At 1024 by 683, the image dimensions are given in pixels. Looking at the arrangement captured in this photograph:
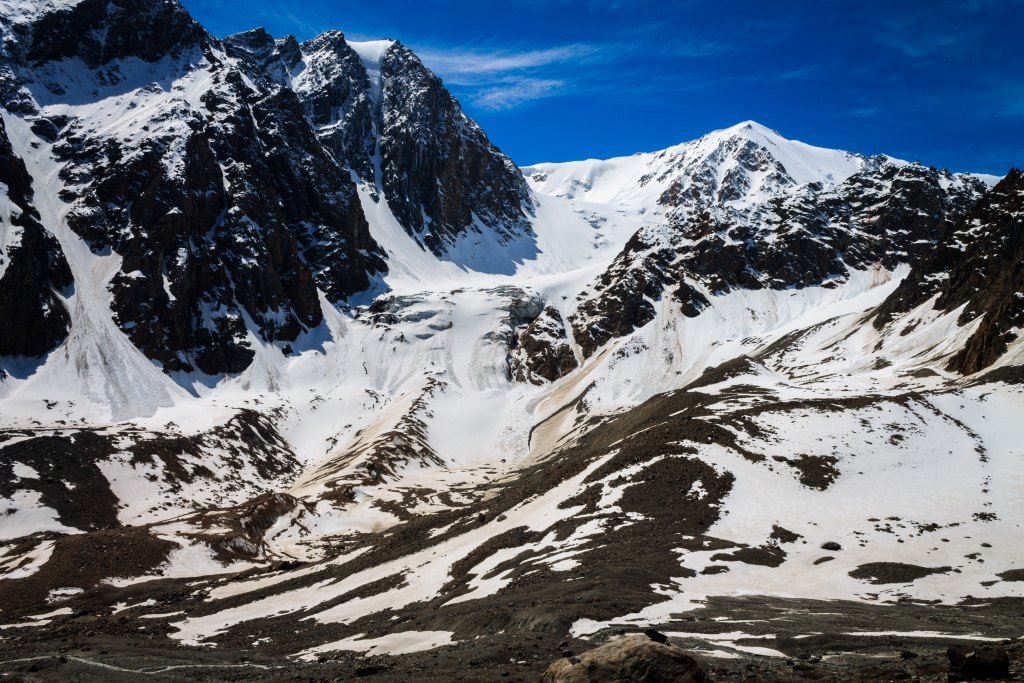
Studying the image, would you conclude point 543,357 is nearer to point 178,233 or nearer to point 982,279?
point 178,233

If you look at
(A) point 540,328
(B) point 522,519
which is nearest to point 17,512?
(B) point 522,519

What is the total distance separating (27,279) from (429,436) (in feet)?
276

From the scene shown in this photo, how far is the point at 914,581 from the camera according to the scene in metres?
33.6

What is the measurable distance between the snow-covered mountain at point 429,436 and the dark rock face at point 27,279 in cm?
58

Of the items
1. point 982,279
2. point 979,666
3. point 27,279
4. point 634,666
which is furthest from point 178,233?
point 979,666

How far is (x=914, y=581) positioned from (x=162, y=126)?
8167 inches

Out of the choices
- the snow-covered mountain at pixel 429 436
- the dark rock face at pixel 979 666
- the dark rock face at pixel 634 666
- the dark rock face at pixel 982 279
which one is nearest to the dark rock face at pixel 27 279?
the snow-covered mountain at pixel 429 436

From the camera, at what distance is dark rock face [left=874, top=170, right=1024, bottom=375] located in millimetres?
82500

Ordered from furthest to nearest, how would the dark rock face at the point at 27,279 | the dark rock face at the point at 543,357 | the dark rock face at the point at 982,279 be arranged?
the dark rock face at the point at 543,357, the dark rock face at the point at 27,279, the dark rock face at the point at 982,279

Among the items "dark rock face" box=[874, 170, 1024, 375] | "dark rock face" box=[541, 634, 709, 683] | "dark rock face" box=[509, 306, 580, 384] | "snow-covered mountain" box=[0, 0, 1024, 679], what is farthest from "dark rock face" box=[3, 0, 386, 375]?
"dark rock face" box=[541, 634, 709, 683]

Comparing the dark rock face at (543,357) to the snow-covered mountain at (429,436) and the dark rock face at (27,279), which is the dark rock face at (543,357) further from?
the dark rock face at (27,279)

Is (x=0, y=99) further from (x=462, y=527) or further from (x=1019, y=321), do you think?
(x=1019, y=321)

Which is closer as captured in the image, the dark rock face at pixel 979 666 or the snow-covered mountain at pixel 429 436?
the dark rock face at pixel 979 666

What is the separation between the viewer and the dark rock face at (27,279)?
422ft
